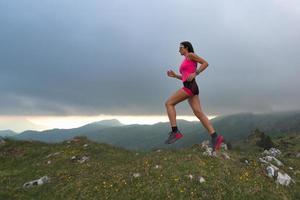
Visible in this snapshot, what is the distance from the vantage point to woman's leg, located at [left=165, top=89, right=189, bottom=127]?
19.2 m

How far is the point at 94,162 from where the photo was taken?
31.1 m

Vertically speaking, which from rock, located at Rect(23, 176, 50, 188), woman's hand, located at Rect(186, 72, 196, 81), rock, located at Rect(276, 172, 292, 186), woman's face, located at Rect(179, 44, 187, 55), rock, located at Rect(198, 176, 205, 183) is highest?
woman's face, located at Rect(179, 44, 187, 55)

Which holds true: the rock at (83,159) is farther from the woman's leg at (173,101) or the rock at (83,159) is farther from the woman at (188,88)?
the woman's leg at (173,101)

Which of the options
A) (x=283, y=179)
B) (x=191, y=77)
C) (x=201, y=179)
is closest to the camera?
(x=191, y=77)

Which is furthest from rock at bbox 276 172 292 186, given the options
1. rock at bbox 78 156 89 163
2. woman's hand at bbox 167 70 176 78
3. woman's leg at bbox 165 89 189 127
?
rock at bbox 78 156 89 163

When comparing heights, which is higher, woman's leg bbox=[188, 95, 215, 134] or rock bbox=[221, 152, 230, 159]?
woman's leg bbox=[188, 95, 215, 134]

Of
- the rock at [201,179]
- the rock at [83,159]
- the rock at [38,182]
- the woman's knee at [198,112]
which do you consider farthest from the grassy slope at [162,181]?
the woman's knee at [198,112]

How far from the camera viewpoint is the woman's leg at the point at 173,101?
19234 mm

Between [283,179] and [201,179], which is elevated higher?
[201,179]

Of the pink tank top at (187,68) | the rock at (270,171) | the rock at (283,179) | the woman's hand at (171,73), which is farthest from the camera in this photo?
the rock at (270,171)

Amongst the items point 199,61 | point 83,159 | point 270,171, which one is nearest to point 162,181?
point 199,61

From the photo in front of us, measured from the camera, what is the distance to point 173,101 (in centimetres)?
1952

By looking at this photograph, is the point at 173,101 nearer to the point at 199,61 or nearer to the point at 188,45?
the point at 199,61

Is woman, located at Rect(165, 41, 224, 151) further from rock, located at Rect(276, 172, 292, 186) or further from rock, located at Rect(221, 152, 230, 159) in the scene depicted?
rock, located at Rect(276, 172, 292, 186)
